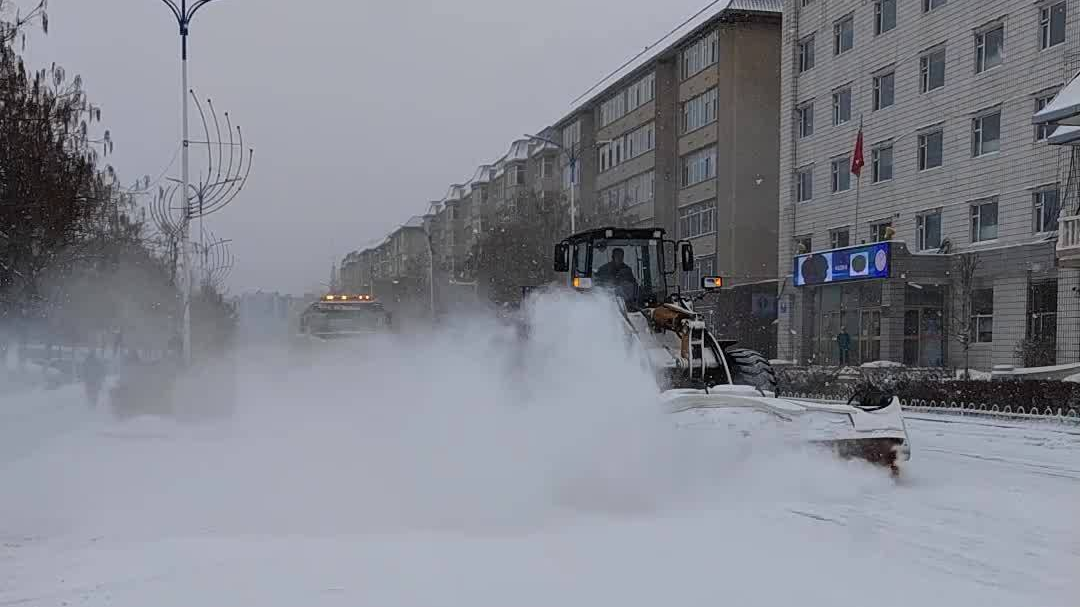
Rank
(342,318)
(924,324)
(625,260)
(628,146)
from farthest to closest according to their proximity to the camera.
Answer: (628,146) → (924,324) → (342,318) → (625,260)

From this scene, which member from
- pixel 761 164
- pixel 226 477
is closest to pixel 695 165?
pixel 761 164

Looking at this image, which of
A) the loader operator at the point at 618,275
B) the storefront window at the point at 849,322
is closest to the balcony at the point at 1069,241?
the storefront window at the point at 849,322

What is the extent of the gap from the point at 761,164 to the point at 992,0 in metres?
18.1

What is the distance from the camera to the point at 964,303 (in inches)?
1249

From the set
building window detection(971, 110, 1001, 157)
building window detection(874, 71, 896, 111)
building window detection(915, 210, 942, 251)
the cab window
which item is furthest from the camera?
building window detection(874, 71, 896, 111)

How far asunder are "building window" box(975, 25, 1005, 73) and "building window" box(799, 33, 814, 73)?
1092 centimetres

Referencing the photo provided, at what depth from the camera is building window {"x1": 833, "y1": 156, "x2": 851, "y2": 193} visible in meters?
40.7

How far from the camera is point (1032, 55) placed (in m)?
30.7

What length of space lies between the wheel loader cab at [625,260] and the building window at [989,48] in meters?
23.1

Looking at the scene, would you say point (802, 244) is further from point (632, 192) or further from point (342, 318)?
point (342, 318)

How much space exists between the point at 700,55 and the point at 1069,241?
2999cm

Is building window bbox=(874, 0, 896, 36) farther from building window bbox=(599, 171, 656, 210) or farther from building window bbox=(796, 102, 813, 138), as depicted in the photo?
building window bbox=(599, 171, 656, 210)

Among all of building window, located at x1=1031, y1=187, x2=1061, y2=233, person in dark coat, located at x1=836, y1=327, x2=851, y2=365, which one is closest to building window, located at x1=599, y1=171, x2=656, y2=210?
person in dark coat, located at x1=836, y1=327, x2=851, y2=365

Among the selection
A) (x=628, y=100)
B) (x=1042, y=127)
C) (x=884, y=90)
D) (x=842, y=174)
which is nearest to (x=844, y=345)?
(x=842, y=174)
